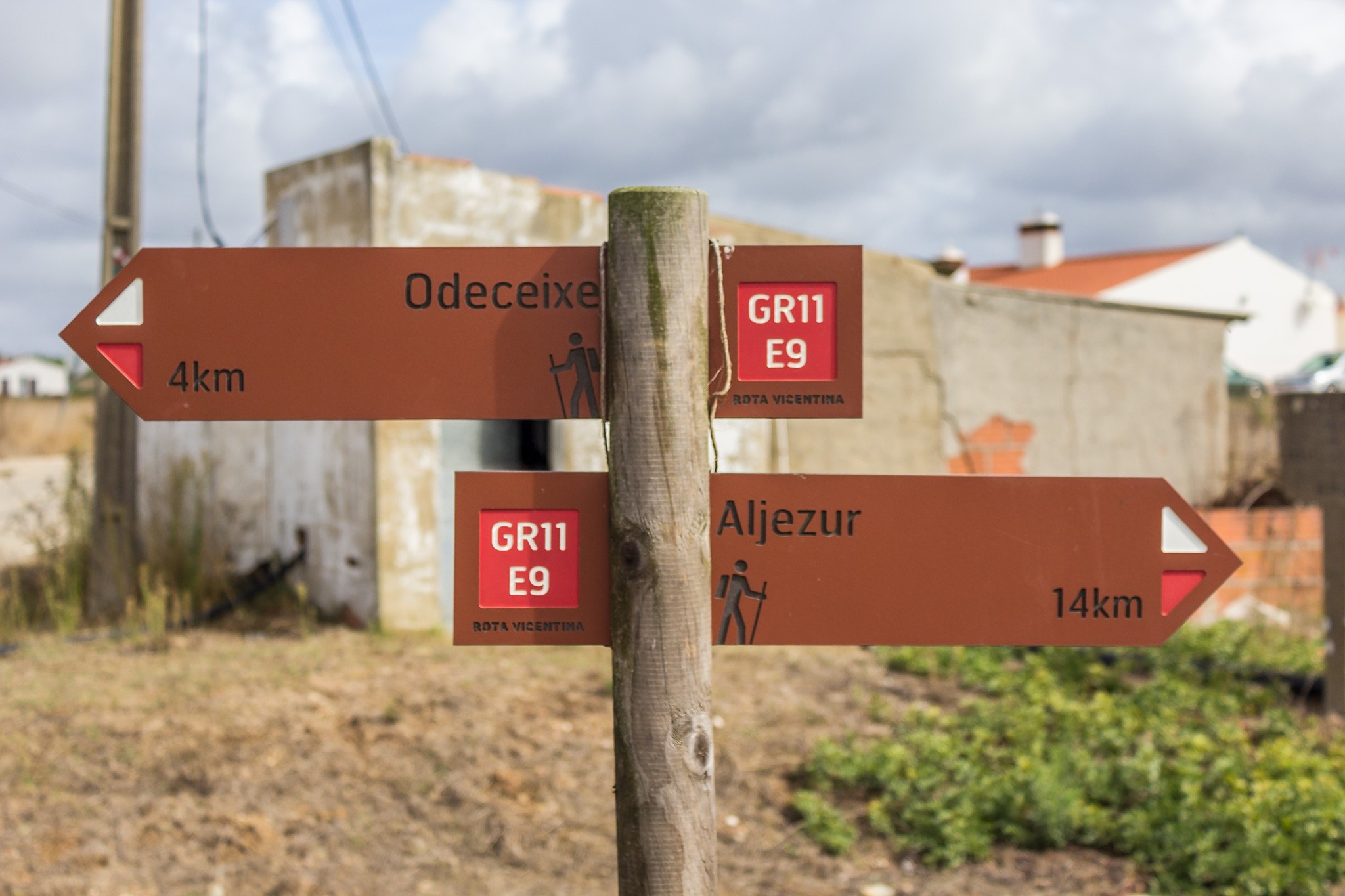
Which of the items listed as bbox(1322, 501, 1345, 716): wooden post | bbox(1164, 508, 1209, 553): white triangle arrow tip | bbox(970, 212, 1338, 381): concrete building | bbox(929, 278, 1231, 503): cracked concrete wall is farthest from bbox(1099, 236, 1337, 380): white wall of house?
bbox(1164, 508, 1209, 553): white triangle arrow tip

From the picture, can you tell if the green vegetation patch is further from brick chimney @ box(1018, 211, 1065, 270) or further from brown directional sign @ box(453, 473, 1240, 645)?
brick chimney @ box(1018, 211, 1065, 270)

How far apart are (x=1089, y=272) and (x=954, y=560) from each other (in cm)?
2951

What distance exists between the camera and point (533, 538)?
1739mm

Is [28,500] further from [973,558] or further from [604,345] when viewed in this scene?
[973,558]

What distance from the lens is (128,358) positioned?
179 cm

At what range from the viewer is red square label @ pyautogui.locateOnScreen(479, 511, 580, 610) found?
1736mm

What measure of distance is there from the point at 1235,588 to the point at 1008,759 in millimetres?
4303

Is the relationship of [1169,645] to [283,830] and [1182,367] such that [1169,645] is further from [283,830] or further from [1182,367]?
[283,830]

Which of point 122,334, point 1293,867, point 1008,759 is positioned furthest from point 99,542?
point 1293,867

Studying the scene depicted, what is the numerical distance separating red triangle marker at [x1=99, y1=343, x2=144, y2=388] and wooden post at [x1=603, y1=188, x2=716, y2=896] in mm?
765

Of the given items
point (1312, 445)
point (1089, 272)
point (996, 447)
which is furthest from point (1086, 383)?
point (1089, 272)

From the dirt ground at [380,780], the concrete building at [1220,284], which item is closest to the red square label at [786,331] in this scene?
the dirt ground at [380,780]

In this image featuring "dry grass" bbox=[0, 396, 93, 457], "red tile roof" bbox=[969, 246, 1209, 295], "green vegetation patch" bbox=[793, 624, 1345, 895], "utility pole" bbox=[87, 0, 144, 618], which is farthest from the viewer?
"red tile roof" bbox=[969, 246, 1209, 295]

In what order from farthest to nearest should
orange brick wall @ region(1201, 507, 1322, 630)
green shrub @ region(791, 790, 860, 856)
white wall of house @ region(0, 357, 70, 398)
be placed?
white wall of house @ region(0, 357, 70, 398), orange brick wall @ region(1201, 507, 1322, 630), green shrub @ region(791, 790, 860, 856)
